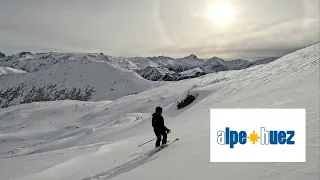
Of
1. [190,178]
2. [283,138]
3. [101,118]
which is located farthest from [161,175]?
[101,118]

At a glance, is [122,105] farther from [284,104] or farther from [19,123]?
[284,104]

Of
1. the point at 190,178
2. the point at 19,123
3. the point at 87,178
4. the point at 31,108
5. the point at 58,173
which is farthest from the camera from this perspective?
the point at 31,108

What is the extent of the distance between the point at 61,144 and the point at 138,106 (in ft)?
63.3

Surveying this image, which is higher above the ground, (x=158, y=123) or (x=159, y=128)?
(x=158, y=123)

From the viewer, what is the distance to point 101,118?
49.1m

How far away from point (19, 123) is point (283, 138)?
2324 inches

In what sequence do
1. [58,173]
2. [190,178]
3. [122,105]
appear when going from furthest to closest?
1. [122,105]
2. [58,173]
3. [190,178]

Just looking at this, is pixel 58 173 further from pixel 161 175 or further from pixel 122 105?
pixel 122 105

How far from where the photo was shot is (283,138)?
8.88 metres

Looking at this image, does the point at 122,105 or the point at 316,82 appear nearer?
the point at 316,82

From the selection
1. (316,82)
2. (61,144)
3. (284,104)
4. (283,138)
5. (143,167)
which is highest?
(316,82)

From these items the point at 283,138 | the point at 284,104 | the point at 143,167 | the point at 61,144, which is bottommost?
the point at 61,144

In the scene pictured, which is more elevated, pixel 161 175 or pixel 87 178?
pixel 161 175

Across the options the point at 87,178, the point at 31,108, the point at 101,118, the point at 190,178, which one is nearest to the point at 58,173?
the point at 87,178
